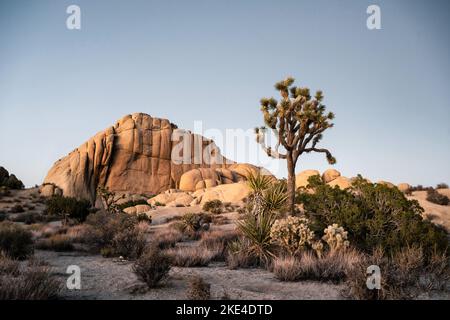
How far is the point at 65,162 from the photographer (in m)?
50.4

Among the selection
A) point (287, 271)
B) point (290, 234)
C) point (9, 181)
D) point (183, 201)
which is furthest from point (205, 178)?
point (287, 271)

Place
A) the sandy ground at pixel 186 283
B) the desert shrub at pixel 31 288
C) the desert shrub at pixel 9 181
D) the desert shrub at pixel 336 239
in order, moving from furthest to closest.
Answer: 1. the desert shrub at pixel 9 181
2. the desert shrub at pixel 336 239
3. the sandy ground at pixel 186 283
4. the desert shrub at pixel 31 288

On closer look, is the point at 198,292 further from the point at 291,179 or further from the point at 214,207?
the point at 214,207

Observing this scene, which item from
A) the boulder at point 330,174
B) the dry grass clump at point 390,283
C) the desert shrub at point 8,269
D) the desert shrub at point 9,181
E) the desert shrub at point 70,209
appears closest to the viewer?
the dry grass clump at point 390,283

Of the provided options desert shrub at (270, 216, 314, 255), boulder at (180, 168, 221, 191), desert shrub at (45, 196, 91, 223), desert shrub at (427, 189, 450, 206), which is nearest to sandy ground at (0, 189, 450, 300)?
desert shrub at (270, 216, 314, 255)

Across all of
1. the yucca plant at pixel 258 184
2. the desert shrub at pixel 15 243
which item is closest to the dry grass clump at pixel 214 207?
the yucca plant at pixel 258 184

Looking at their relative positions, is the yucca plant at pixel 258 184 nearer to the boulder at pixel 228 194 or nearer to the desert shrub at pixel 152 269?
the desert shrub at pixel 152 269

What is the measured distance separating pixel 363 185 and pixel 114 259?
916 centimetres

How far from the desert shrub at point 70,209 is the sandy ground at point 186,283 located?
13.1m

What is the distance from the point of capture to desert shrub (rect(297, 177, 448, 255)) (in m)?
10.4

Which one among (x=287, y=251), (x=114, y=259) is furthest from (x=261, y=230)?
(x=114, y=259)

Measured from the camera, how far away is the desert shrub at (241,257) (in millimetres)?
9335

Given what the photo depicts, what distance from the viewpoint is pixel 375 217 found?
11422 millimetres
